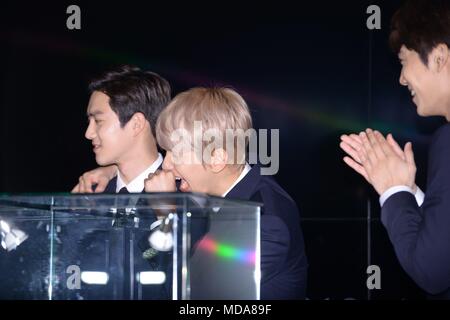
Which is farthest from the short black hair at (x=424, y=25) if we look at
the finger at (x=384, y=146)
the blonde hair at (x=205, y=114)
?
the blonde hair at (x=205, y=114)

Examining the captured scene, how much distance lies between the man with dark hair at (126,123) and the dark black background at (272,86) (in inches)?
33.2

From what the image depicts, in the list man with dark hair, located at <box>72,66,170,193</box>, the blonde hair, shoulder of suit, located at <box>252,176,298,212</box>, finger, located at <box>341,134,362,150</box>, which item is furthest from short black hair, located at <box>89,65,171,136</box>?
finger, located at <box>341,134,362,150</box>

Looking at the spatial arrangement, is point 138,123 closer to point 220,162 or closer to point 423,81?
point 220,162

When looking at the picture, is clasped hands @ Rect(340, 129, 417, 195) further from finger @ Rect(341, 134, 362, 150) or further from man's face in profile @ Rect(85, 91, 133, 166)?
man's face in profile @ Rect(85, 91, 133, 166)

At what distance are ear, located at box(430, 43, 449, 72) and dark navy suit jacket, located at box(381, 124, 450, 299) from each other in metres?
0.16

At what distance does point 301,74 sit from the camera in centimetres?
327

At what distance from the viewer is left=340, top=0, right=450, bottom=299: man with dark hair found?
1.27 m

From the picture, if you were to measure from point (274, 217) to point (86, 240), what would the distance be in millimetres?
353

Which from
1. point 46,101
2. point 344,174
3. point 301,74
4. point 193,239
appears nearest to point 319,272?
point 344,174

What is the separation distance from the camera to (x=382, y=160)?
141 cm

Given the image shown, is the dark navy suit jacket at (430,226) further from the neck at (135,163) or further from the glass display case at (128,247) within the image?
the neck at (135,163)

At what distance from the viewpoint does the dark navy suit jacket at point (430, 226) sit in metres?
1.26

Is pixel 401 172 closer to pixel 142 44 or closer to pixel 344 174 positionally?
pixel 344 174

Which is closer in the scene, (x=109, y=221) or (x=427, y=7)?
(x=109, y=221)
